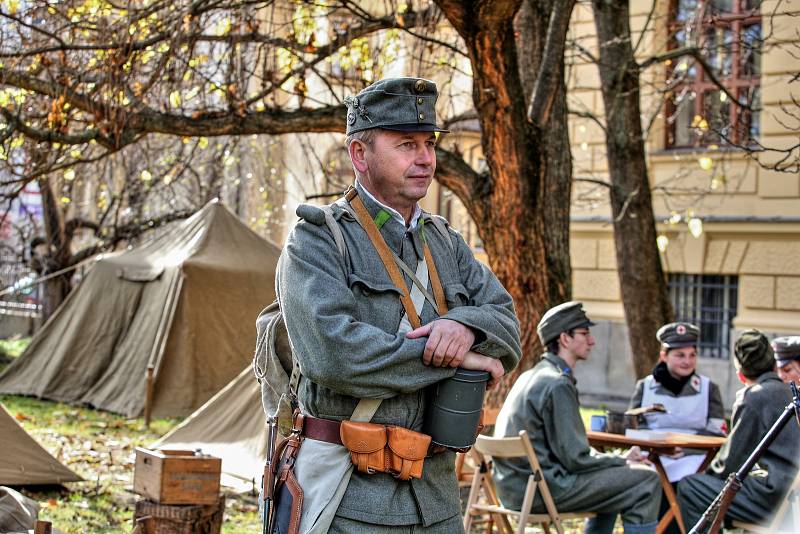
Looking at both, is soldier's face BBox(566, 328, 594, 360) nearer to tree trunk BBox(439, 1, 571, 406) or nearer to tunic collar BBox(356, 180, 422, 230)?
tree trunk BBox(439, 1, 571, 406)

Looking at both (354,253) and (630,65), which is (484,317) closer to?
(354,253)

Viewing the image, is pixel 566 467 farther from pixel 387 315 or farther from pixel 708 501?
pixel 387 315

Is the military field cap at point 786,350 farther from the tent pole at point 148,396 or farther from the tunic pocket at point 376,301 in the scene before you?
the tent pole at point 148,396

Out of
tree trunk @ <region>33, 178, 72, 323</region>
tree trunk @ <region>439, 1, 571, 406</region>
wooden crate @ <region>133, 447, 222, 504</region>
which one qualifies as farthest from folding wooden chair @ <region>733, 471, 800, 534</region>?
tree trunk @ <region>33, 178, 72, 323</region>

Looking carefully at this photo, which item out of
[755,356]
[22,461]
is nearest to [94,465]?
[22,461]

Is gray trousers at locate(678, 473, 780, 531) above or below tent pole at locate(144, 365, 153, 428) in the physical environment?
above

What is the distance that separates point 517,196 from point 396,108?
448 cm

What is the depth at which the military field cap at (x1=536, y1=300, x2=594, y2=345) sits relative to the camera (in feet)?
20.8

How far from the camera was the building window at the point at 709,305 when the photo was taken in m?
→ 15.8

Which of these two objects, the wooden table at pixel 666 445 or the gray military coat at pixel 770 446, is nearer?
the gray military coat at pixel 770 446

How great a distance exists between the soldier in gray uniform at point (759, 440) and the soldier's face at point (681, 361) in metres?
0.83

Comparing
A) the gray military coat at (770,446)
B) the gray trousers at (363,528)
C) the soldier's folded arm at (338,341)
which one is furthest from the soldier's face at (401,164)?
the gray military coat at (770,446)

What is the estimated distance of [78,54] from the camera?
328 inches

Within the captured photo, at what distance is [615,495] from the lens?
6082 millimetres
